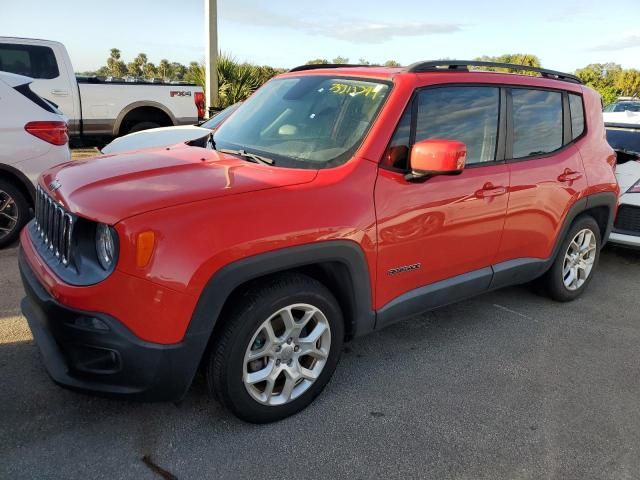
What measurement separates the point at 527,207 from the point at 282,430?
7.52ft

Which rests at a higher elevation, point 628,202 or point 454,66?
point 454,66

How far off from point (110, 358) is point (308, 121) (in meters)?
1.78

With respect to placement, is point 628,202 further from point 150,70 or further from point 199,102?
point 150,70

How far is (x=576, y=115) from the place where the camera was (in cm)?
428

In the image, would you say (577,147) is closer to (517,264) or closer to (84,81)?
(517,264)

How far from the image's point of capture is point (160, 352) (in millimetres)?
2283

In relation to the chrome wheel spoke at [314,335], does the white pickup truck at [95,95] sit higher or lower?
higher

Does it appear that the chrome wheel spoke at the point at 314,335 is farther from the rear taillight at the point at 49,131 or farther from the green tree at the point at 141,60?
the green tree at the point at 141,60

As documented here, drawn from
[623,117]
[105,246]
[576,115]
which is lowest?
[105,246]

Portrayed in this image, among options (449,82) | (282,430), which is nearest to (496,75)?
(449,82)

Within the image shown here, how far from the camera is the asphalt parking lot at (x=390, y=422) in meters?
2.45

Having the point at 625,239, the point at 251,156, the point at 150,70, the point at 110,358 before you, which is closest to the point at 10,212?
the point at 251,156

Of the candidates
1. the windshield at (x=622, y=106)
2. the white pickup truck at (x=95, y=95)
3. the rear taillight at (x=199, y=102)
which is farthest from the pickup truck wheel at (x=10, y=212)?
the windshield at (x=622, y=106)

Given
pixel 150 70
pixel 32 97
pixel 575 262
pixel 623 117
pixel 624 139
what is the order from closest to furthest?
pixel 575 262, pixel 32 97, pixel 624 139, pixel 623 117, pixel 150 70
